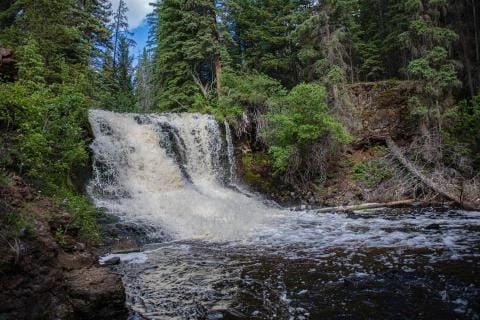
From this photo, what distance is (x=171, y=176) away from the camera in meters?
15.8

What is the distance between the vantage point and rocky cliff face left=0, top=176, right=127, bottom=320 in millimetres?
4402

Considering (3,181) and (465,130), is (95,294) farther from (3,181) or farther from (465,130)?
(465,130)

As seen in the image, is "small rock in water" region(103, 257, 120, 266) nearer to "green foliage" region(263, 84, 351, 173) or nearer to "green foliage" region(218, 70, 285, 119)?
"green foliage" region(263, 84, 351, 173)

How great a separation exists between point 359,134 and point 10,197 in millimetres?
16807

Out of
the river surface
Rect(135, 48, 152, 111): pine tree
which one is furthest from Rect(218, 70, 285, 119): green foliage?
Rect(135, 48, 152, 111): pine tree

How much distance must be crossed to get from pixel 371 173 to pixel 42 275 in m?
14.7

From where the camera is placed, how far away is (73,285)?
496cm

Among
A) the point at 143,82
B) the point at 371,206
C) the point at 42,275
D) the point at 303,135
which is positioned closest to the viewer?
the point at 42,275

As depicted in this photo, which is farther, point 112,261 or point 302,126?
point 302,126

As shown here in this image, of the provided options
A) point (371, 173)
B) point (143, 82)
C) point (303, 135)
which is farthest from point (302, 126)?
point (143, 82)

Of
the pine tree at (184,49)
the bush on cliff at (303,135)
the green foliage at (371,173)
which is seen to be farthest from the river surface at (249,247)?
the pine tree at (184,49)

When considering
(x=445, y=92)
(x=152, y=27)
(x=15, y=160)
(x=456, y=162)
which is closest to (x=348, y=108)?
(x=445, y=92)

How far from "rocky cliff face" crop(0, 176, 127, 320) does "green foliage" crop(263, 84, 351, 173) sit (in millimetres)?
12114

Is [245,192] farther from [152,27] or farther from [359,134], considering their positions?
[152,27]
